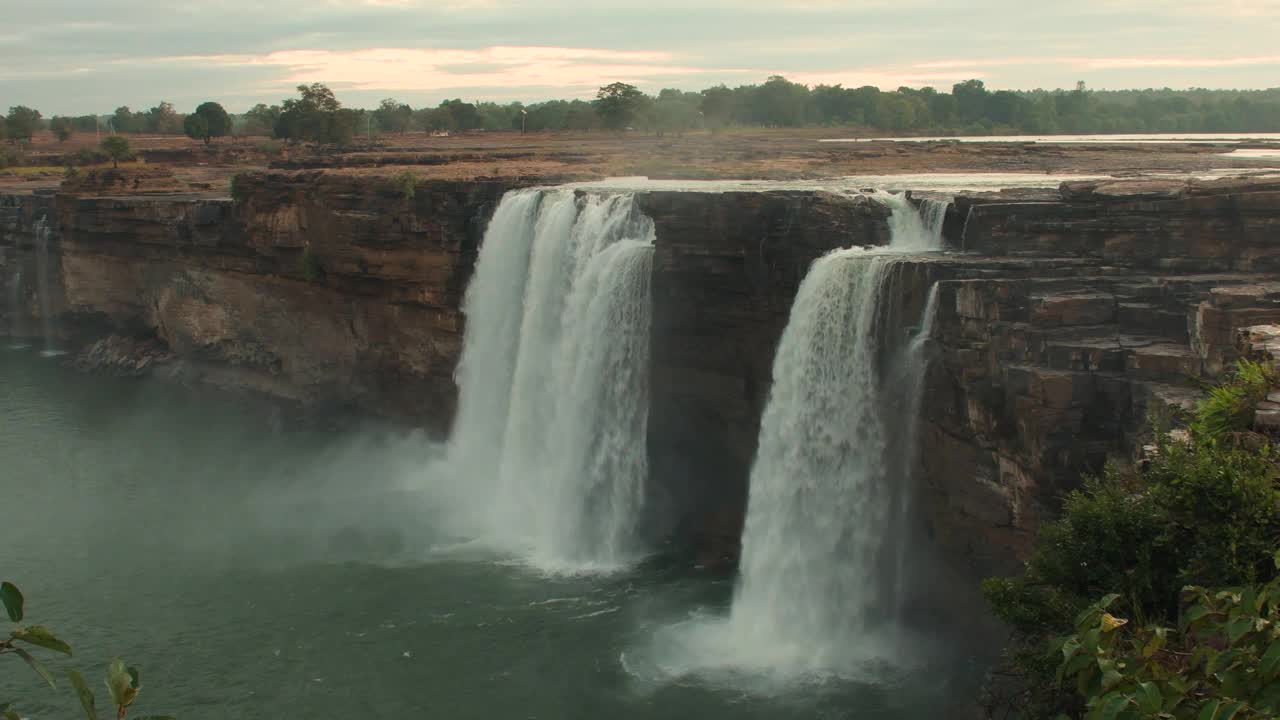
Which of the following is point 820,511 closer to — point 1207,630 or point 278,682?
point 278,682

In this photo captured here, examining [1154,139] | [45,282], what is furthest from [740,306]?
[45,282]

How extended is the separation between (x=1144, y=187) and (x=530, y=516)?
14908mm

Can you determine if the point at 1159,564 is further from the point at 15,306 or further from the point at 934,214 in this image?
the point at 15,306

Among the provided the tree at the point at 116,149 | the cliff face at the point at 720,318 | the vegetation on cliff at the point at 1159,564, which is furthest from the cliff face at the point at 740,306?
the tree at the point at 116,149

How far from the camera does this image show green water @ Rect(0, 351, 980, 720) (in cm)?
1758

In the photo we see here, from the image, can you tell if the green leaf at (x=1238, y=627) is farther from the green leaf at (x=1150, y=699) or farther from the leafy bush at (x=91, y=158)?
the leafy bush at (x=91, y=158)

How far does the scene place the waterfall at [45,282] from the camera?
46.1 m

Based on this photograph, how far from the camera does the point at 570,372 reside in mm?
25531

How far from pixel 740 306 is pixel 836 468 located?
4.93 meters

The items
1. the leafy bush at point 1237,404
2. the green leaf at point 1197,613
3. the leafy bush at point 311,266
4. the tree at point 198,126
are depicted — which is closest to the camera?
the green leaf at point 1197,613

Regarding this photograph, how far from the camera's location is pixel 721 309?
23453 mm

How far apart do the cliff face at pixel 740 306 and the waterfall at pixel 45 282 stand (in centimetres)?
228

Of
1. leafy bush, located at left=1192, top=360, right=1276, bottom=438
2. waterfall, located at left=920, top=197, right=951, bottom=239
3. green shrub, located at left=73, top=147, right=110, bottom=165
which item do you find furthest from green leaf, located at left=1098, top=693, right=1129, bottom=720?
green shrub, located at left=73, top=147, right=110, bottom=165

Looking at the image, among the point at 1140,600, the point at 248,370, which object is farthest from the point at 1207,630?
the point at 248,370
